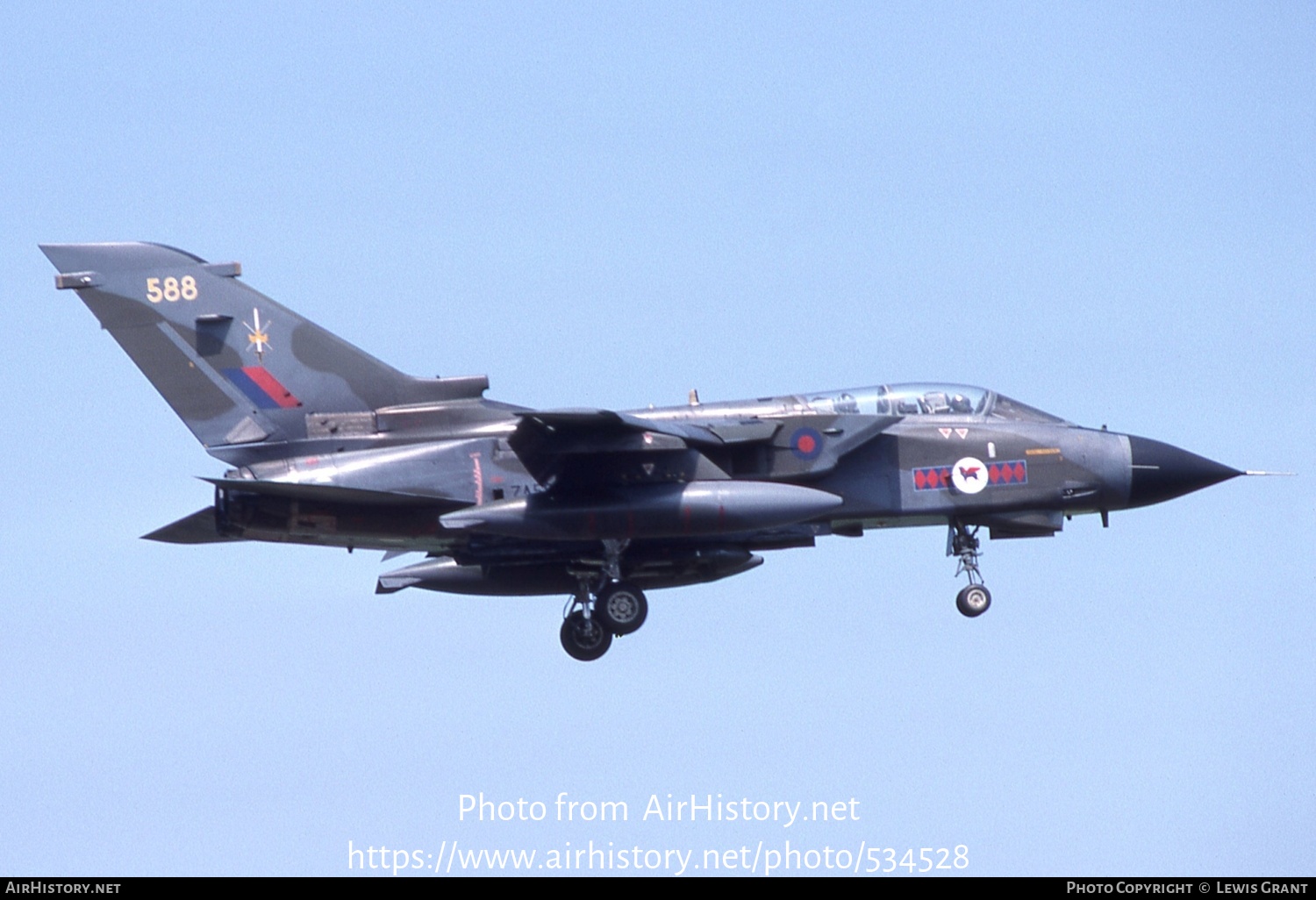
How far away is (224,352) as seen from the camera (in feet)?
72.0

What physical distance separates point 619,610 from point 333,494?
371 centimetres

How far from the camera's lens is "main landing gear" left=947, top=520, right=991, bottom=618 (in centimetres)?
2264

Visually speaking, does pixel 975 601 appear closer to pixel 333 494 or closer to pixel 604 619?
pixel 604 619

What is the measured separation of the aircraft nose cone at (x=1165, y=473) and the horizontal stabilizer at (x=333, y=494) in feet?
26.0

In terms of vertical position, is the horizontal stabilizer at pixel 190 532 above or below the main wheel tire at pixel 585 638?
above

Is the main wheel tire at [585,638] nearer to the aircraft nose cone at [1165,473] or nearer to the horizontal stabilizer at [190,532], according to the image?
the horizontal stabilizer at [190,532]

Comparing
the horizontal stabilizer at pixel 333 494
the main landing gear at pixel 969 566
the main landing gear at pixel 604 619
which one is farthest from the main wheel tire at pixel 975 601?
the horizontal stabilizer at pixel 333 494

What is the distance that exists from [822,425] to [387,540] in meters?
5.06

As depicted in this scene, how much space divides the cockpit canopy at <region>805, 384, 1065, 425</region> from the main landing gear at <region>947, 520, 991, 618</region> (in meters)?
1.34

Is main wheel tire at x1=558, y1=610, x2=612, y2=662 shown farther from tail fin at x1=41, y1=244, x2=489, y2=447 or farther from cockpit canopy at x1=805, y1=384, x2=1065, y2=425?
cockpit canopy at x1=805, y1=384, x2=1065, y2=425

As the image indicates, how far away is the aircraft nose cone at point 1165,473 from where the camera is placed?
74.9 feet

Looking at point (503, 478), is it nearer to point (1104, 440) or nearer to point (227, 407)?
point (227, 407)

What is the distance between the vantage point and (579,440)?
814 inches
